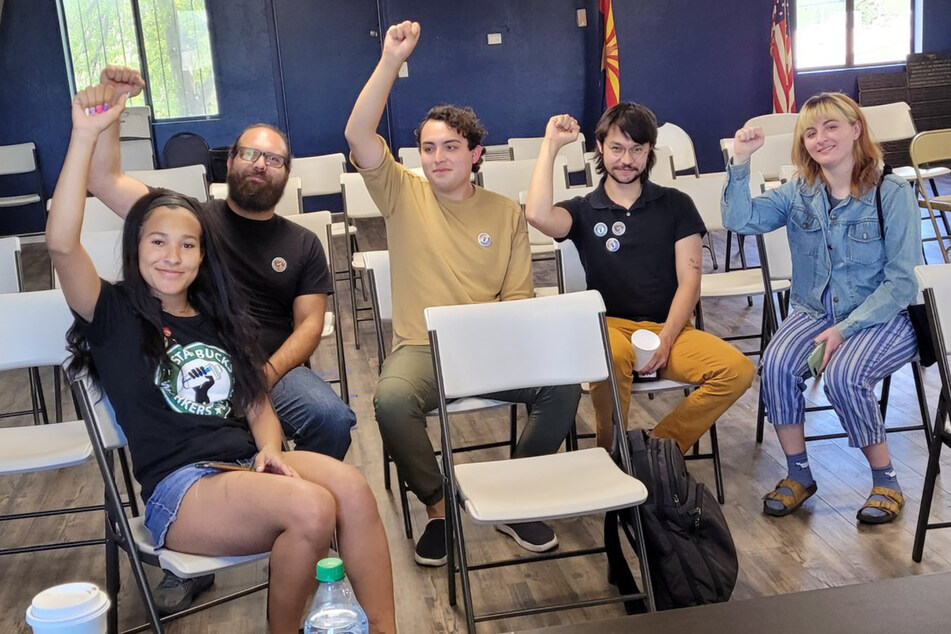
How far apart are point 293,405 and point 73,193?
3.01 feet

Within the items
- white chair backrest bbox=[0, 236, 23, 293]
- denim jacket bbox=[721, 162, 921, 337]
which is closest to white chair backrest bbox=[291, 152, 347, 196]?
white chair backrest bbox=[0, 236, 23, 293]

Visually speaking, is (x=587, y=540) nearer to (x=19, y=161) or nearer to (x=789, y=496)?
(x=789, y=496)

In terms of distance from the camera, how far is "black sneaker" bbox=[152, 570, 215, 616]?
2.71 meters

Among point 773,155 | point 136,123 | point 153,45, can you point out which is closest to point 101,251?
point 773,155

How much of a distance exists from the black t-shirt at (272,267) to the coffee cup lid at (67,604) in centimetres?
175

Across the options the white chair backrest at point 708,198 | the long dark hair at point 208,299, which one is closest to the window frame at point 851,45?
the white chair backrest at point 708,198

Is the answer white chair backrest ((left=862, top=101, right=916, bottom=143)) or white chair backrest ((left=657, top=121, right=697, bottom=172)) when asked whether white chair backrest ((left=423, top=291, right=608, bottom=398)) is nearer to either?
white chair backrest ((left=657, top=121, right=697, bottom=172))

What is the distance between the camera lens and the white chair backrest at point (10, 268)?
4047 mm

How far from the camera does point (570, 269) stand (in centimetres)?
359

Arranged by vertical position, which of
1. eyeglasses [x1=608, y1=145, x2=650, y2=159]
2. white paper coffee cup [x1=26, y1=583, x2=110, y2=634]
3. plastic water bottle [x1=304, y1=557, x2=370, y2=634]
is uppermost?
eyeglasses [x1=608, y1=145, x2=650, y2=159]

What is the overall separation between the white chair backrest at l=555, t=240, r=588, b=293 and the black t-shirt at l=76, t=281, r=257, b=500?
1572 mm

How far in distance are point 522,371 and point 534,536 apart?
571mm

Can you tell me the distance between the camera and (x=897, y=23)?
32.9ft

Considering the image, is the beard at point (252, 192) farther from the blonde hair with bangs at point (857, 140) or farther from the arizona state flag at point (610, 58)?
the arizona state flag at point (610, 58)
